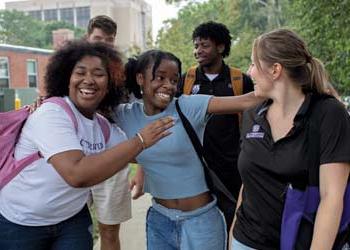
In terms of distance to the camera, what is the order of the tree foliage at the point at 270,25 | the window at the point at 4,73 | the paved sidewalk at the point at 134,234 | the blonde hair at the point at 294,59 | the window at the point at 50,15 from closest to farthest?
the blonde hair at the point at 294,59
the paved sidewalk at the point at 134,234
the tree foliage at the point at 270,25
the window at the point at 4,73
the window at the point at 50,15

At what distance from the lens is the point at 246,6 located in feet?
138

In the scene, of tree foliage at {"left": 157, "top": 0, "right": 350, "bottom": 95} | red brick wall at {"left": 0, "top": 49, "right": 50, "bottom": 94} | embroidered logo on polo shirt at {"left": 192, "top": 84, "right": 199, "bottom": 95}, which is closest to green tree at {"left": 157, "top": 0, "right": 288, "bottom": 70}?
tree foliage at {"left": 157, "top": 0, "right": 350, "bottom": 95}

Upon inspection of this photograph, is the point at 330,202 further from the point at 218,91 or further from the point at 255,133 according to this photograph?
the point at 218,91

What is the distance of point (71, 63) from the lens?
2.80m

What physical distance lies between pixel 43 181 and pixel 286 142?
1.18 meters

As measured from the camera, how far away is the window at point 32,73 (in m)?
35.8

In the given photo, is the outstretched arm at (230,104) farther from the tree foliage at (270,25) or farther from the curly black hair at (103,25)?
the tree foliage at (270,25)

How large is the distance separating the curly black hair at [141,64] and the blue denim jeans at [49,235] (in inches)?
29.8

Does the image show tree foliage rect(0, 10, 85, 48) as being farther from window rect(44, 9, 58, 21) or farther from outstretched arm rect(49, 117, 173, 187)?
outstretched arm rect(49, 117, 173, 187)

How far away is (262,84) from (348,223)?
0.72 metres

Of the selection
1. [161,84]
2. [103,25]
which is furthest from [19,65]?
[161,84]

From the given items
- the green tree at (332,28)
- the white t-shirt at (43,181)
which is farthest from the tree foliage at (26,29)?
the white t-shirt at (43,181)

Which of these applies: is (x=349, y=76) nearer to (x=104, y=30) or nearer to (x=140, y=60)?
(x=104, y=30)

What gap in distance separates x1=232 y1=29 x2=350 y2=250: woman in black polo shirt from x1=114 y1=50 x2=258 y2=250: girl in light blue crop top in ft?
0.94
